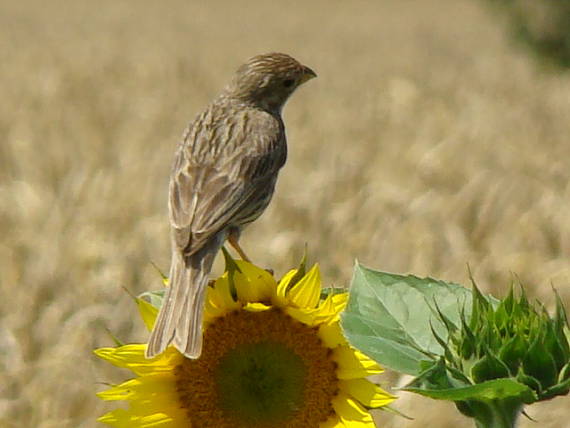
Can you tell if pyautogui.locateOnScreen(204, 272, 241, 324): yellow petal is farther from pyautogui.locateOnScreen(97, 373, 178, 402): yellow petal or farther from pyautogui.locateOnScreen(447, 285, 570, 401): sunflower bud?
pyautogui.locateOnScreen(447, 285, 570, 401): sunflower bud

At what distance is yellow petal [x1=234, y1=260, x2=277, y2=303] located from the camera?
1797mm

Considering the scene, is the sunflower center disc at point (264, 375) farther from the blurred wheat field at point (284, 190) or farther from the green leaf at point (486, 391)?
the blurred wheat field at point (284, 190)

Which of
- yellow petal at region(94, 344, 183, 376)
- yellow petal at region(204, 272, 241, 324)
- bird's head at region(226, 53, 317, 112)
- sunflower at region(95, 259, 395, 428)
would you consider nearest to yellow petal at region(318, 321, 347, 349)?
sunflower at region(95, 259, 395, 428)

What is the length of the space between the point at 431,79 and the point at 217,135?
11940mm

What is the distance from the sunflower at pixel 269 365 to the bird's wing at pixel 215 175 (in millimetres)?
426

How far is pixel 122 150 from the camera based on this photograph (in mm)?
9258

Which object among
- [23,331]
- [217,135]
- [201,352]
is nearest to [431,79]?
[23,331]

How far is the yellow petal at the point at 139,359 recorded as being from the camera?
182 cm

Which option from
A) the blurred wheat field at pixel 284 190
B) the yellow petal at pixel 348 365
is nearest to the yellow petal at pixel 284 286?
the yellow petal at pixel 348 365

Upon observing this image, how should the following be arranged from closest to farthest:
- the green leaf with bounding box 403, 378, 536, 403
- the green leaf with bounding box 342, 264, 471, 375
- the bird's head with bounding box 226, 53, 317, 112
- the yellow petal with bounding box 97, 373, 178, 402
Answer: the green leaf with bounding box 403, 378, 536, 403, the green leaf with bounding box 342, 264, 471, 375, the yellow petal with bounding box 97, 373, 178, 402, the bird's head with bounding box 226, 53, 317, 112

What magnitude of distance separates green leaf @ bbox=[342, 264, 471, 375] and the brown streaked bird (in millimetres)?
225

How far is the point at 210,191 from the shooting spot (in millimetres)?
2326

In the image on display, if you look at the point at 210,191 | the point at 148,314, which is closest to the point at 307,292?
the point at 148,314

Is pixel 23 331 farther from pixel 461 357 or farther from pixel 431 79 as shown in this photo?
pixel 431 79
